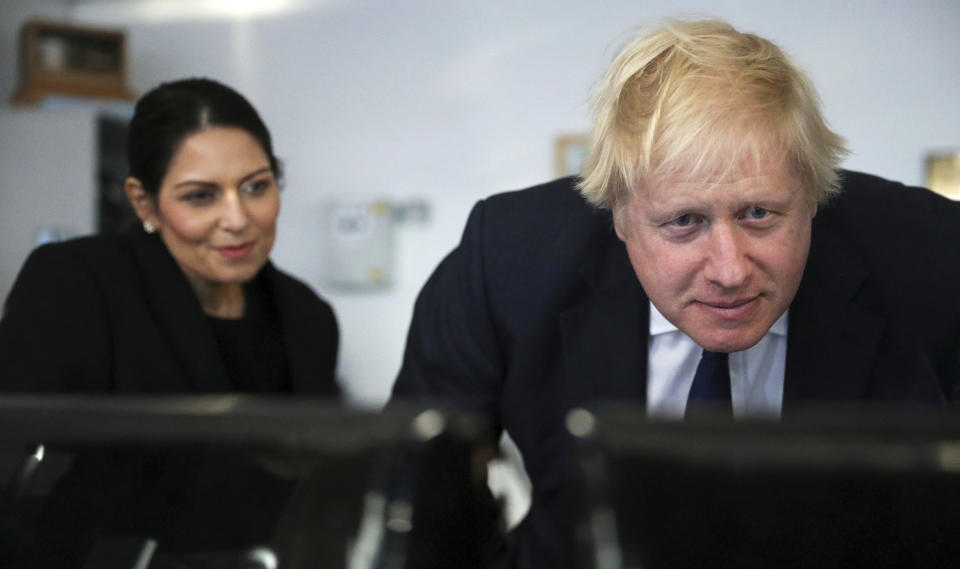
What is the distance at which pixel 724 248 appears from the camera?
100 cm

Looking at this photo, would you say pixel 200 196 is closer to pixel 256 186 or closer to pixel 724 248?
pixel 256 186

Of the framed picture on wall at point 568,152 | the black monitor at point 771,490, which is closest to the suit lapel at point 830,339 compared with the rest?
the black monitor at point 771,490

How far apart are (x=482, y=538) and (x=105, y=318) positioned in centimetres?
111

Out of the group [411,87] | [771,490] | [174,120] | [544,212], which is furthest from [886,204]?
[411,87]

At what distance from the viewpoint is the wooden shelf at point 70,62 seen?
3.89 meters

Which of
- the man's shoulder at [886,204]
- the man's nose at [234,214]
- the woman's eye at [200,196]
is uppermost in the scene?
the man's shoulder at [886,204]

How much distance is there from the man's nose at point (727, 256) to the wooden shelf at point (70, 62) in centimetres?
359

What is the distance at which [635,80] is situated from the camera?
3.61ft

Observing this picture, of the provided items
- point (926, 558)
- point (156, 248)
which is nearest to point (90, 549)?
point (926, 558)

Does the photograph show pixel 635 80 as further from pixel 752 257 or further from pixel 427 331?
pixel 427 331

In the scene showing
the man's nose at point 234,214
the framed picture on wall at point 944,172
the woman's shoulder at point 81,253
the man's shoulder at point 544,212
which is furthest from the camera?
the framed picture on wall at point 944,172

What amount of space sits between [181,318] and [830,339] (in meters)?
1.15

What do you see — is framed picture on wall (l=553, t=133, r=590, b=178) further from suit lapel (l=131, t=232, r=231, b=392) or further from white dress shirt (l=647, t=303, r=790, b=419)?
white dress shirt (l=647, t=303, r=790, b=419)

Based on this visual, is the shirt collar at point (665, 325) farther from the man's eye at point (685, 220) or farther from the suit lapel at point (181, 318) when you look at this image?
the suit lapel at point (181, 318)
